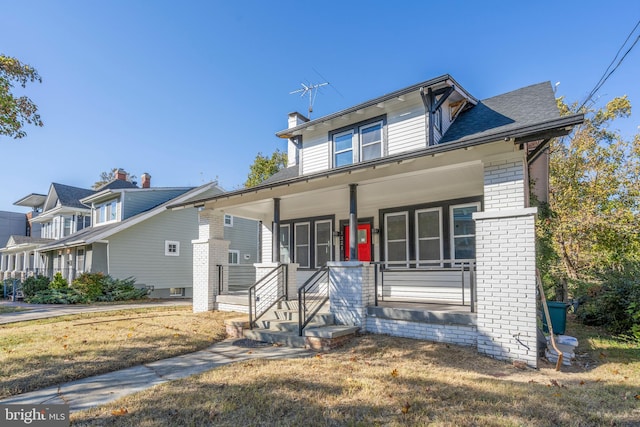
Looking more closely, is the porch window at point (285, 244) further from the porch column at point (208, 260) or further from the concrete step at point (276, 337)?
the concrete step at point (276, 337)

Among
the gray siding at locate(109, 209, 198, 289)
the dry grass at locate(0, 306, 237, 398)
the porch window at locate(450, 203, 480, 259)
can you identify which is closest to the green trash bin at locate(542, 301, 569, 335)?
the porch window at locate(450, 203, 480, 259)

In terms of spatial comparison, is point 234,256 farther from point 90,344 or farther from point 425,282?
point 90,344

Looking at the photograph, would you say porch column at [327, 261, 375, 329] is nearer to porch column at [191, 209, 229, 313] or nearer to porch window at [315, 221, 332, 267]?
porch window at [315, 221, 332, 267]

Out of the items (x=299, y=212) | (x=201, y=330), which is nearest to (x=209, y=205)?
(x=299, y=212)

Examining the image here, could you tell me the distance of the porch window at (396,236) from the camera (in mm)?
9602

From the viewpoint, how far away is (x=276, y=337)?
21.9 ft

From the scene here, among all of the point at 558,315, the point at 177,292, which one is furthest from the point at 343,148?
the point at 177,292

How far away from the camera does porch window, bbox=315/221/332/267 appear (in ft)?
36.7

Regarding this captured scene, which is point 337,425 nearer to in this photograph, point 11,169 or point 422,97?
point 422,97

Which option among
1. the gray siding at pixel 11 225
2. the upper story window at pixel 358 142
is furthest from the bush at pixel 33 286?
the gray siding at pixel 11 225

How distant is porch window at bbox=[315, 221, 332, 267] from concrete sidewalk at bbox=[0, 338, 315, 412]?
4.71 meters

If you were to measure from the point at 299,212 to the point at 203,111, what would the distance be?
26.1 feet

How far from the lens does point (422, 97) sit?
345 inches

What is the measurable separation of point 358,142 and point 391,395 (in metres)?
7.36
